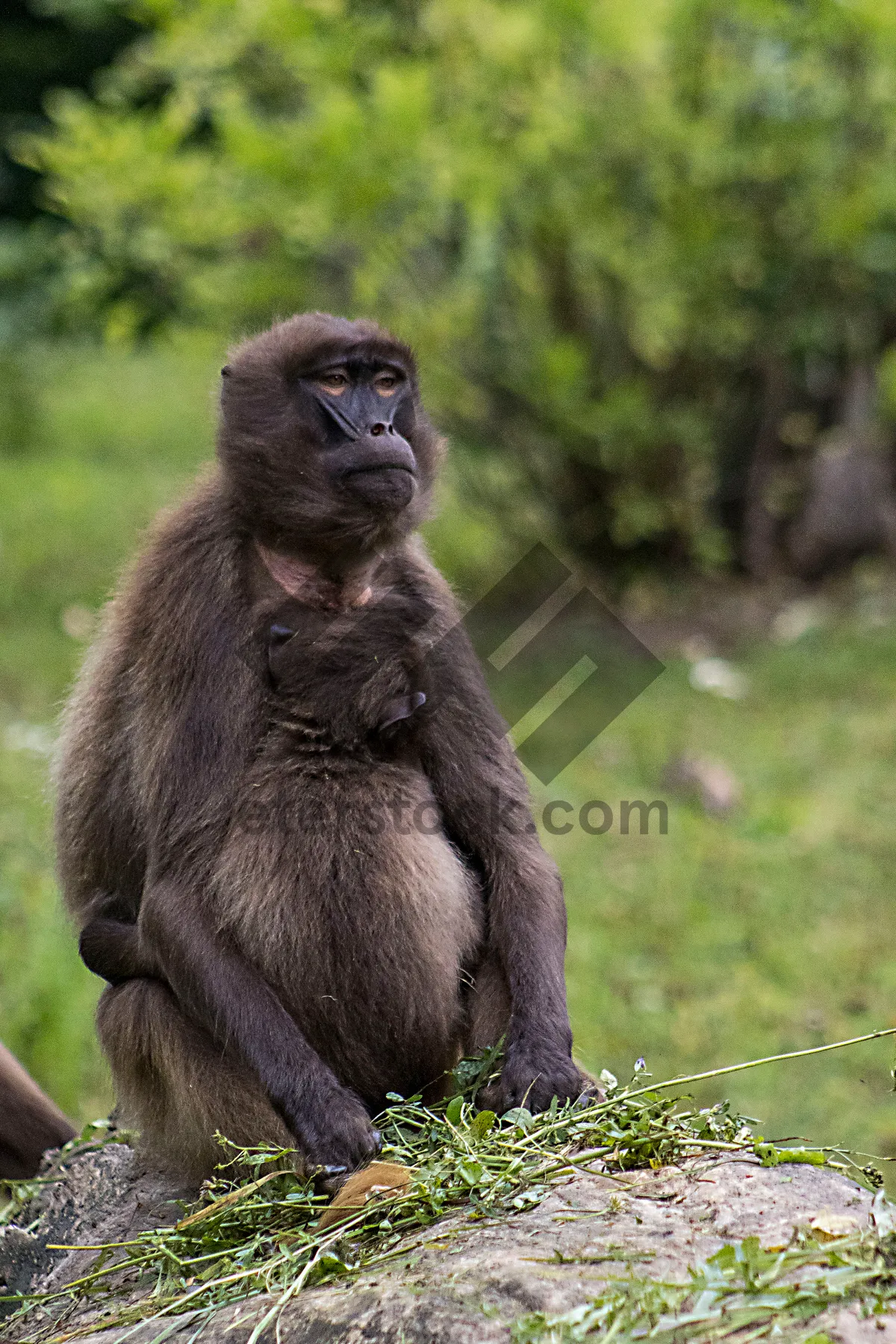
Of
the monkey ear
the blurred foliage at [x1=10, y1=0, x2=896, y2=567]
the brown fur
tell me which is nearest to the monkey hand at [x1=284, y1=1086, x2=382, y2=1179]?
the monkey ear

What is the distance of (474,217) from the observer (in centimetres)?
864

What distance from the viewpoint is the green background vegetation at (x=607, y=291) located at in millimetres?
7805

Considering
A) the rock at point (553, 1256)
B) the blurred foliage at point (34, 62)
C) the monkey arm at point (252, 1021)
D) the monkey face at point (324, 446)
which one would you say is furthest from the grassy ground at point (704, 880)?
the blurred foliage at point (34, 62)

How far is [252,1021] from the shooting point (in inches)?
128

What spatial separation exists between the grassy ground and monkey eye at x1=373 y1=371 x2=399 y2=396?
0.63m

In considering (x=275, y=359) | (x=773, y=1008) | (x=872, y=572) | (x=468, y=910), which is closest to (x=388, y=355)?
(x=275, y=359)

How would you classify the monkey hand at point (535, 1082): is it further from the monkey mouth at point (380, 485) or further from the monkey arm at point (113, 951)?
the monkey mouth at point (380, 485)

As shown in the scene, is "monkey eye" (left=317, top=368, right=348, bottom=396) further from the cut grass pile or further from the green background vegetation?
the green background vegetation

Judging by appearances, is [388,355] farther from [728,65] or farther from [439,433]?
[728,65]

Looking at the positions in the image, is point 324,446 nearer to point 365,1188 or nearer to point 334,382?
point 334,382

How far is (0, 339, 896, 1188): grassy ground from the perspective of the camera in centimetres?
542

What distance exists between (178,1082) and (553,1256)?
108 cm

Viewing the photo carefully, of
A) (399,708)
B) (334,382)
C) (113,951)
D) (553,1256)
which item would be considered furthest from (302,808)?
(553,1256)

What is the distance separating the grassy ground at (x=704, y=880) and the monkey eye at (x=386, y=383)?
0.63m
